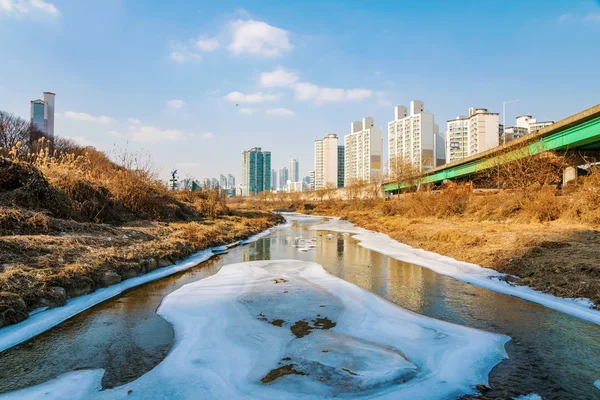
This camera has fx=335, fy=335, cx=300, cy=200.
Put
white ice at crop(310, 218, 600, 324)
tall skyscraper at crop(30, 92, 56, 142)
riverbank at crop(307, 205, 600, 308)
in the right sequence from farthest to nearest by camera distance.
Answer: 1. tall skyscraper at crop(30, 92, 56, 142)
2. riverbank at crop(307, 205, 600, 308)
3. white ice at crop(310, 218, 600, 324)

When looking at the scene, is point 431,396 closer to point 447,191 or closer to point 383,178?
point 447,191

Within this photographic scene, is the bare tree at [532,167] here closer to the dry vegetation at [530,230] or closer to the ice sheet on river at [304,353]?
the dry vegetation at [530,230]

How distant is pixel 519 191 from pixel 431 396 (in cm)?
1860

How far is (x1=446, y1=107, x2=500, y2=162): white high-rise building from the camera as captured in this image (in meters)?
90.0

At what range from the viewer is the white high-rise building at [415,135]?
97.1 metres

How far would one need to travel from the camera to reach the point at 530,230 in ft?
41.1

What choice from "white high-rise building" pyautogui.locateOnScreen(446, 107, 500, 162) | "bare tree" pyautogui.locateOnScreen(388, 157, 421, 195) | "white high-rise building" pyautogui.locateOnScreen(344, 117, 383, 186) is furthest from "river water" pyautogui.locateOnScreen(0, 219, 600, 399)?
"white high-rise building" pyautogui.locateOnScreen(344, 117, 383, 186)

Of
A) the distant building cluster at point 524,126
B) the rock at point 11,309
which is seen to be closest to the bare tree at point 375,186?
the rock at point 11,309

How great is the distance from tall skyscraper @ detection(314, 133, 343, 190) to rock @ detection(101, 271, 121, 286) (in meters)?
129

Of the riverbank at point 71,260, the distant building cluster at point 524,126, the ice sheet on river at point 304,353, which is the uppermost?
the distant building cluster at point 524,126

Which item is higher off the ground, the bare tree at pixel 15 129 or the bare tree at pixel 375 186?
the bare tree at pixel 15 129

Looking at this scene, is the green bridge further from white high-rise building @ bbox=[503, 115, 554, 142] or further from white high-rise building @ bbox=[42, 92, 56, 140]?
white high-rise building @ bbox=[503, 115, 554, 142]

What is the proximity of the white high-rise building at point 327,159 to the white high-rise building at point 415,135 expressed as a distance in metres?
32.2

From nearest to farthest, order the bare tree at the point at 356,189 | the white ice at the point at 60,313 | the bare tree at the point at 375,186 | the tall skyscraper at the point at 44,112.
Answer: the white ice at the point at 60,313
the bare tree at the point at 375,186
the bare tree at the point at 356,189
the tall skyscraper at the point at 44,112
